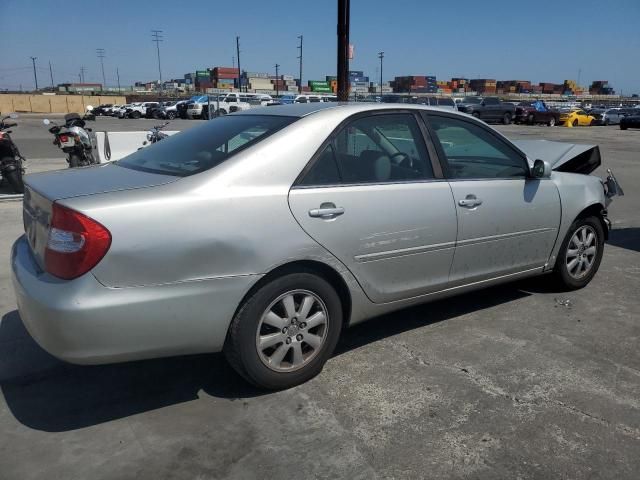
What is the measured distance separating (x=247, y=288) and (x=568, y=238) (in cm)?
295

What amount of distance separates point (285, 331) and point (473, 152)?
6.68 feet

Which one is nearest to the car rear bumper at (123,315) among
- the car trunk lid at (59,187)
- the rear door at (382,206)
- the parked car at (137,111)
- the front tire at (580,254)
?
the car trunk lid at (59,187)

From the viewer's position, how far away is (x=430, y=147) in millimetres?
3623

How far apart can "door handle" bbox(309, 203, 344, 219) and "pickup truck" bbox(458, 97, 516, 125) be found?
36316 mm

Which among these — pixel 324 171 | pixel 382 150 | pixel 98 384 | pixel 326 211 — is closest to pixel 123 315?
pixel 98 384

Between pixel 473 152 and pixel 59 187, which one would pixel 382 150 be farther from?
pixel 59 187

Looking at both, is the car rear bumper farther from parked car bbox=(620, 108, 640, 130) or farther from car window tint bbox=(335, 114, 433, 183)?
parked car bbox=(620, 108, 640, 130)

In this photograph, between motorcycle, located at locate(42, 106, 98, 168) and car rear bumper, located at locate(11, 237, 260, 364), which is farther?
motorcycle, located at locate(42, 106, 98, 168)

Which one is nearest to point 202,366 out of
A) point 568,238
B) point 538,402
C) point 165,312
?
point 165,312

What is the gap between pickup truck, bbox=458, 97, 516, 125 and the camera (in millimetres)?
37469

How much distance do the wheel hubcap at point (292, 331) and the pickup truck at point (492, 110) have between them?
36.5 meters

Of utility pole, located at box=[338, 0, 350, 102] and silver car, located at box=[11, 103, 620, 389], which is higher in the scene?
utility pole, located at box=[338, 0, 350, 102]

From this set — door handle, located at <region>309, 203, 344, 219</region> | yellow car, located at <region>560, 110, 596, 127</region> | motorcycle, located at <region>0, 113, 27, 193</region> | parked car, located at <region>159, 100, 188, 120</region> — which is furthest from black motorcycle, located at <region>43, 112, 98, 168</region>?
yellow car, located at <region>560, 110, 596, 127</region>

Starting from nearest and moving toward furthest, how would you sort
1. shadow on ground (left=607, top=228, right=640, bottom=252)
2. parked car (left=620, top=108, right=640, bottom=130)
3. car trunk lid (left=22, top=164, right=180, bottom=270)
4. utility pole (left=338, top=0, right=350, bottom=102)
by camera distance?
car trunk lid (left=22, top=164, right=180, bottom=270), shadow on ground (left=607, top=228, right=640, bottom=252), utility pole (left=338, top=0, right=350, bottom=102), parked car (left=620, top=108, right=640, bottom=130)
